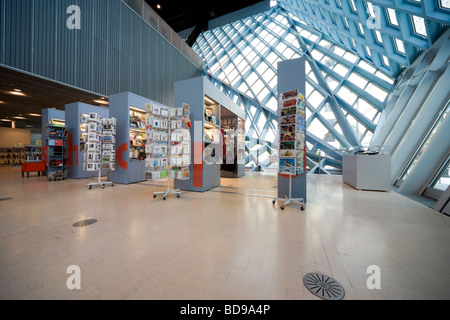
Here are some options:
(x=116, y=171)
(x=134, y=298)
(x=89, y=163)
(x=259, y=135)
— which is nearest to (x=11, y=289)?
(x=134, y=298)

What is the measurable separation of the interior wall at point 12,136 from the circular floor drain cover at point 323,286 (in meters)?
23.7

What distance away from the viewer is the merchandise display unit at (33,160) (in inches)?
315

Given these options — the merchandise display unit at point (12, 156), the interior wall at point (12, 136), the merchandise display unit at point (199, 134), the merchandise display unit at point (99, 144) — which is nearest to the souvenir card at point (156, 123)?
the merchandise display unit at point (199, 134)

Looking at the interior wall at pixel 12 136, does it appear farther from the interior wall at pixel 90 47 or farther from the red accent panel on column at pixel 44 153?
the interior wall at pixel 90 47

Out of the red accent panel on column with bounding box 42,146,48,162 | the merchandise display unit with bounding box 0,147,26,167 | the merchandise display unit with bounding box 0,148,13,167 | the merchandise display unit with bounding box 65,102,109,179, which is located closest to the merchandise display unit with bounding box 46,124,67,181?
the merchandise display unit with bounding box 65,102,109,179

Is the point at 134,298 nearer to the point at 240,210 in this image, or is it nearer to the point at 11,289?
the point at 11,289

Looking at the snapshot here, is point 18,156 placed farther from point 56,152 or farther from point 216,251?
point 216,251

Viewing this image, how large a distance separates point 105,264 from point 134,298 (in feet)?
2.10

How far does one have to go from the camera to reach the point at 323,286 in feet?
4.64

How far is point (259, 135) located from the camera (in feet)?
43.1

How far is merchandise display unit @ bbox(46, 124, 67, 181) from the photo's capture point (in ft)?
23.2

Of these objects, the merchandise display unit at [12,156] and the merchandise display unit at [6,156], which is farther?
the merchandise display unit at [6,156]

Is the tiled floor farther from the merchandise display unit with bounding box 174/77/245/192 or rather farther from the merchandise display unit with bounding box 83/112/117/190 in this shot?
the merchandise display unit with bounding box 83/112/117/190

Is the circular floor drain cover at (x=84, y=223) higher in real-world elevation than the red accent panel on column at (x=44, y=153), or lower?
lower
